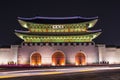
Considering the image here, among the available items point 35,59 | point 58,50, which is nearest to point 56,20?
point 58,50

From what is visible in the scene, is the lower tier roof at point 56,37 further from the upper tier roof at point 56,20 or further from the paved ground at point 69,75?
the paved ground at point 69,75

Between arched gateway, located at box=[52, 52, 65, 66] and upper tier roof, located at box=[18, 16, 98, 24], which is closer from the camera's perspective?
arched gateway, located at box=[52, 52, 65, 66]

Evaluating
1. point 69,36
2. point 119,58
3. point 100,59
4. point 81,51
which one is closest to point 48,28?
point 69,36

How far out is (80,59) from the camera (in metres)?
37.0

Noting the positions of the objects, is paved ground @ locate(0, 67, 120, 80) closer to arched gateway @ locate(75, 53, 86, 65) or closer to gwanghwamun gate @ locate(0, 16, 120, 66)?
gwanghwamun gate @ locate(0, 16, 120, 66)

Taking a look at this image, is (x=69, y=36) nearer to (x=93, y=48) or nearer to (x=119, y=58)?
(x=93, y=48)

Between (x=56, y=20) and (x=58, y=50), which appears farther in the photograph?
(x=56, y=20)

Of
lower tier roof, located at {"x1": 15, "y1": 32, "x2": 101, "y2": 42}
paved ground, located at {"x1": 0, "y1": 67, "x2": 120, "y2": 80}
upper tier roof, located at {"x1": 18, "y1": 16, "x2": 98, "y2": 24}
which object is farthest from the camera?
upper tier roof, located at {"x1": 18, "y1": 16, "x2": 98, "y2": 24}

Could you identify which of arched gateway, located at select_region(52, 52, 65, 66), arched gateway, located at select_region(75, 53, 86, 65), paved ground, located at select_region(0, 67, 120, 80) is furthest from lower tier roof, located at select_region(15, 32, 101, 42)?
paved ground, located at select_region(0, 67, 120, 80)

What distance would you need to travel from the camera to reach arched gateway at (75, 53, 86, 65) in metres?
37.0

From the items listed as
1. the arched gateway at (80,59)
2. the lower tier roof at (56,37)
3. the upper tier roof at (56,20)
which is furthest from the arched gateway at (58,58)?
the upper tier roof at (56,20)

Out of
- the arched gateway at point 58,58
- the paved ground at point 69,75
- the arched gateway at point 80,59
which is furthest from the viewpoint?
the arched gateway at point 80,59

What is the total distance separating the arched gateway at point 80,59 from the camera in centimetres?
3698

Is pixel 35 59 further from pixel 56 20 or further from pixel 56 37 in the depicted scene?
pixel 56 20
